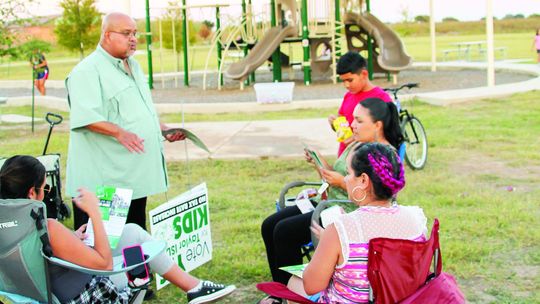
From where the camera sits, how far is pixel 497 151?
945 cm

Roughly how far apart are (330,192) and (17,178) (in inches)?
71.4

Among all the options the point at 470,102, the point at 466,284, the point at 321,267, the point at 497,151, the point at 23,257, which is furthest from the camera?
the point at 470,102

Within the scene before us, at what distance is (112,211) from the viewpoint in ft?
13.1

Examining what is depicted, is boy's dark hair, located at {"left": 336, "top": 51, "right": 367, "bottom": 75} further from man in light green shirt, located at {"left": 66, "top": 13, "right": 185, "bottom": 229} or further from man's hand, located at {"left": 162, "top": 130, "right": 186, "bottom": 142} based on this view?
man in light green shirt, located at {"left": 66, "top": 13, "right": 185, "bottom": 229}

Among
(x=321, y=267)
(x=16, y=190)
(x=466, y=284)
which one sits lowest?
(x=466, y=284)

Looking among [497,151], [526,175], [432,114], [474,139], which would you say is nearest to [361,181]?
[526,175]

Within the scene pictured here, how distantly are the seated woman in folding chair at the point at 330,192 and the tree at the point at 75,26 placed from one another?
36103mm

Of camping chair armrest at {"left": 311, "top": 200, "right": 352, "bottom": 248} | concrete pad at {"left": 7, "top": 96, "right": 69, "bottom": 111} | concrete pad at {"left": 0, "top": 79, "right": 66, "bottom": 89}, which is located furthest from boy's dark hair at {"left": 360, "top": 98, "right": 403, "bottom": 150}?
concrete pad at {"left": 0, "top": 79, "right": 66, "bottom": 89}

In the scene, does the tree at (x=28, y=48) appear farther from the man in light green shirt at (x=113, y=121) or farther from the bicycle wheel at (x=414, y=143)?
the man in light green shirt at (x=113, y=121)

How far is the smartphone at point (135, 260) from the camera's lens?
12.8ft

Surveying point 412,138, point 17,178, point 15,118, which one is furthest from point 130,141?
point 15,118

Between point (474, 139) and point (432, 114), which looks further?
point (432, 114)

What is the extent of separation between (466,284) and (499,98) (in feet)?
35.0

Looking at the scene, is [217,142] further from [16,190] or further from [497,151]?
[16,190]
